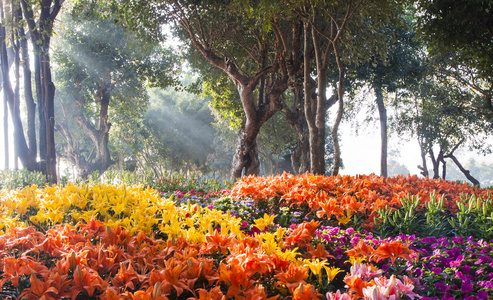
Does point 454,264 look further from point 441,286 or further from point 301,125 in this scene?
point 301,125

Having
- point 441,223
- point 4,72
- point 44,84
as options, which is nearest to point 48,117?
point 44,84

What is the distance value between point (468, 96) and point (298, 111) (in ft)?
26.9

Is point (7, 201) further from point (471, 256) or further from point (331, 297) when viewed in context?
point (471, 256)

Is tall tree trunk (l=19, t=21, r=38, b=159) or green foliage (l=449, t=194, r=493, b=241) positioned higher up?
tall tree trunk (l=19, t=21, r=38, b=159)

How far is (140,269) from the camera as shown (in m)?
1.76

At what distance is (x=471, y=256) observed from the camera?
2176 millimetres

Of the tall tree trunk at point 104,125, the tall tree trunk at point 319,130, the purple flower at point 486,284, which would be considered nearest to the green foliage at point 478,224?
the purple flower at point 486,284

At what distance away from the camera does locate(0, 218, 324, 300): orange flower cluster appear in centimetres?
145

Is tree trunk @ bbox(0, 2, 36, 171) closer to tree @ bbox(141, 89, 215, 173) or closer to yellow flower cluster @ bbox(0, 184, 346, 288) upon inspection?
yellow flower cluster @ bbox(0, 184, 346, 288)

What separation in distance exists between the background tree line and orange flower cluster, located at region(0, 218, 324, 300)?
16.5ft

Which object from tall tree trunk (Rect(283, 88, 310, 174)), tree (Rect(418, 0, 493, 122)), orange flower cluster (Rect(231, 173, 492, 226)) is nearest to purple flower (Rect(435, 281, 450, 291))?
orange flower cluster (Rect(231, 173, 492, 226))

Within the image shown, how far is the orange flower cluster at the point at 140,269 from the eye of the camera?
1.45 metres

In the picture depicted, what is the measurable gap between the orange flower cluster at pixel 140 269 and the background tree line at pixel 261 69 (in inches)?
198

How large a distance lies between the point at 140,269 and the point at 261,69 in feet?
28.3
